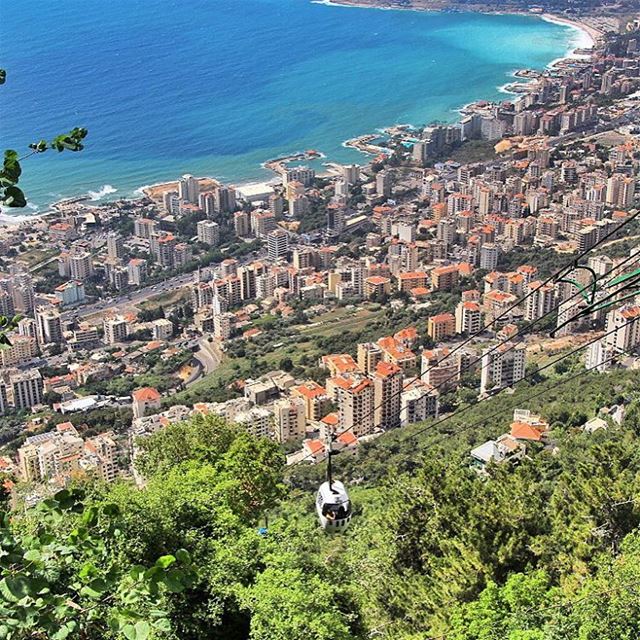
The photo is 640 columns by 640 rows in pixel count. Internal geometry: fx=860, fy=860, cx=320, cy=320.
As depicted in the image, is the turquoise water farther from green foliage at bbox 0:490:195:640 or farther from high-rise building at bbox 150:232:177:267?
green foliage at bbox 0:490:195:640

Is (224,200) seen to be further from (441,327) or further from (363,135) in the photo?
(441,327)

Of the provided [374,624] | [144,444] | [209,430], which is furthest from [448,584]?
[144,444]

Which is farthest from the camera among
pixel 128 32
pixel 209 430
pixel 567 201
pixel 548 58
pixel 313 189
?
pixel 128 32

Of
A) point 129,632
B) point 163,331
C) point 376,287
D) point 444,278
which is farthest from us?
point 444,278

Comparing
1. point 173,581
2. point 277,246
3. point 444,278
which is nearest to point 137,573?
point 173,581

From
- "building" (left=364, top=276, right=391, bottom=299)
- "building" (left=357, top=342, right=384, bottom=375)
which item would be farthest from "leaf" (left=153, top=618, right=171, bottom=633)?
"building" (left=364, top=276, right=391, bottom=299)

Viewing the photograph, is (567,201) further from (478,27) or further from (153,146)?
(478,27)

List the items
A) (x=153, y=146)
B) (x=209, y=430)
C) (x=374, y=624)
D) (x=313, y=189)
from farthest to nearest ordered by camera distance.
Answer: (x=153, y=146) < (x=313, y=189) < (x=209, y=430) < (x=374, y=624)

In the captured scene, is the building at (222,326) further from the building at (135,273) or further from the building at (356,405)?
the building at (356,405)
